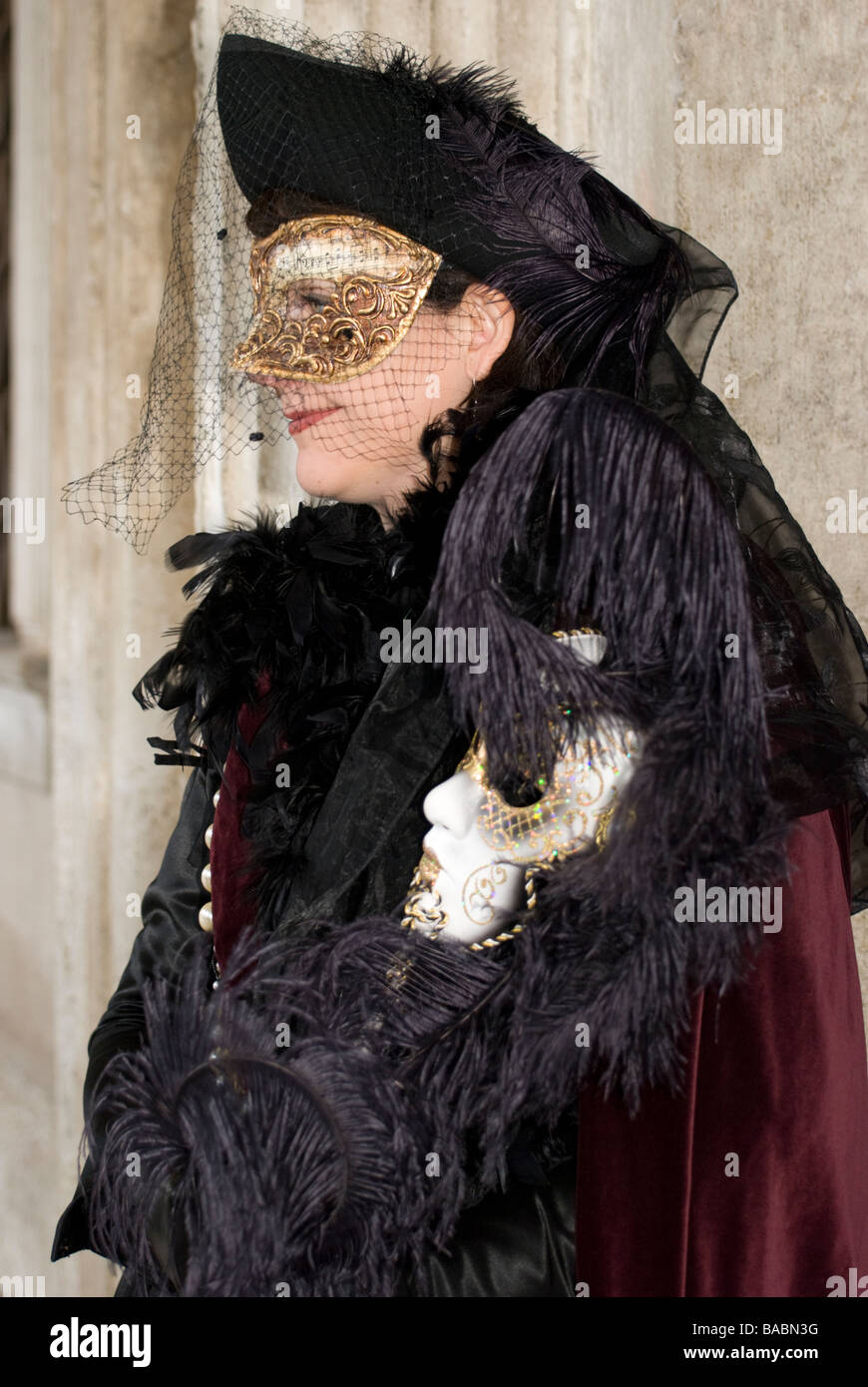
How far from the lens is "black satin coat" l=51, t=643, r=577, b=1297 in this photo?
802mm

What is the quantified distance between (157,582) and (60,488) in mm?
249

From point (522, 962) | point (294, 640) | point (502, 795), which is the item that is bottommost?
point (522, 962)

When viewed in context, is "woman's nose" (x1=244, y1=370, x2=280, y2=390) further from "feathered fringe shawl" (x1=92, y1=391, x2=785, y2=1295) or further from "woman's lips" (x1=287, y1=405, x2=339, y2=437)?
"feathered fringe shawl" (x1=92, y1=391, x2=785, y2=1295)

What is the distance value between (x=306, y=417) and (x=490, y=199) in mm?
215

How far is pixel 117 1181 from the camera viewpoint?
0.78 meters

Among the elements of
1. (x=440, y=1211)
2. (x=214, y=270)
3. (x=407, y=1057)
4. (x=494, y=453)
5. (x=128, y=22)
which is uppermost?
(x=128, y=22)

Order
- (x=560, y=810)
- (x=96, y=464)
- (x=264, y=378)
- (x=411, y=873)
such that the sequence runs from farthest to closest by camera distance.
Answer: (x=96, y=464) < (x=264, y=378) < (x=411, y=873) < (x=560, y=810)

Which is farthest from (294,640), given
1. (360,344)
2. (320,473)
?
(360,344)

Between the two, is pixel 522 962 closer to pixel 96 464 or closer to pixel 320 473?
pixel 320 473

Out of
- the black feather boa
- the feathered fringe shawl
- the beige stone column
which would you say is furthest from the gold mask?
the beige stone column

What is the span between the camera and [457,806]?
29.4 inches

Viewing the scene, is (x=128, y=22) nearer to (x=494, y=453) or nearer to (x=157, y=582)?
(x=157, y=582)

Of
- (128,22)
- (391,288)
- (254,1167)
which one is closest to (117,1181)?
(254,1167)

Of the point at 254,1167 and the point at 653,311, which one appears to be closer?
the point at 254,1167
